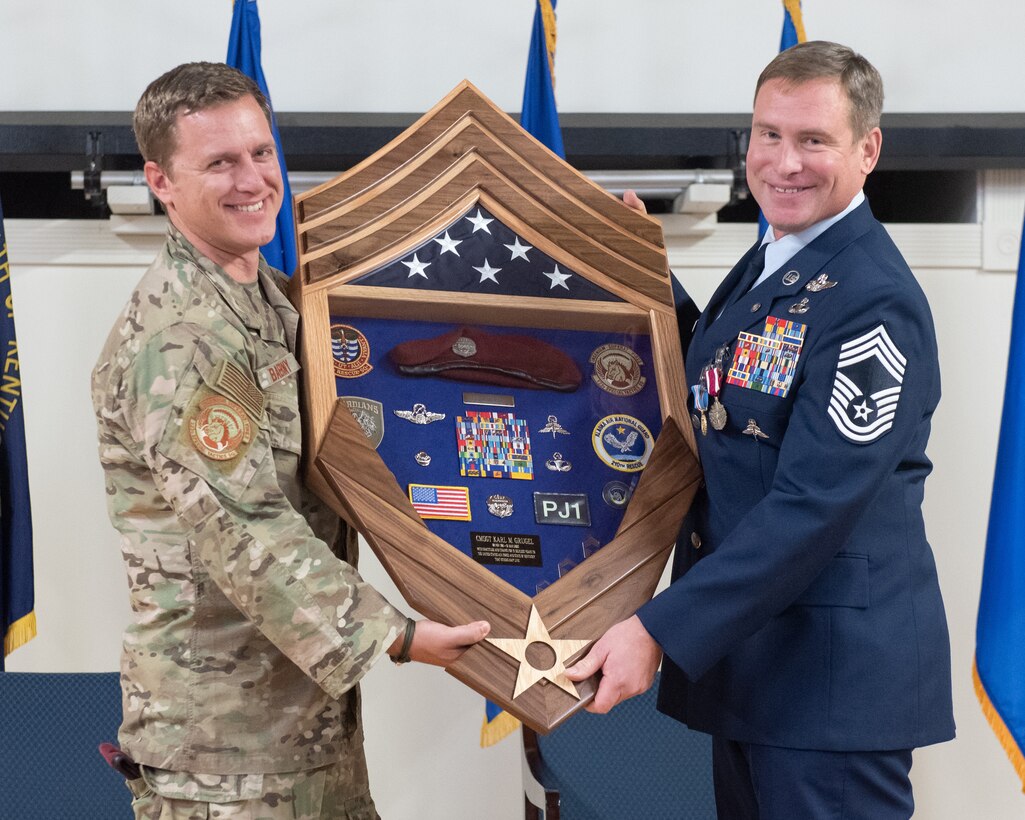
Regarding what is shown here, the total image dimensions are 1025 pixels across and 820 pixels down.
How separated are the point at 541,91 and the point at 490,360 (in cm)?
145

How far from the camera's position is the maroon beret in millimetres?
2041

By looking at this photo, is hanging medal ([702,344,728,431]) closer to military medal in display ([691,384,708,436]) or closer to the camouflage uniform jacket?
military medal in display ([691,384,708,436])

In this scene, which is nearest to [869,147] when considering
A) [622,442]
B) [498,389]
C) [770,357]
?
[770,357]

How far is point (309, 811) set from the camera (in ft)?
6.34

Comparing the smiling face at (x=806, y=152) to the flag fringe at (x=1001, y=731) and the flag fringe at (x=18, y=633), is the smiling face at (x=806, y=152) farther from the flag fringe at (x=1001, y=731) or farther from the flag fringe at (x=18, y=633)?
the flag fringe at (x=18, y=633)

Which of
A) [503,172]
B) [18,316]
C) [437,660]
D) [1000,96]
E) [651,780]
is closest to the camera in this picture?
[437,660]

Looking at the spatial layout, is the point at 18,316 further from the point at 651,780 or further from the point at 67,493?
the point at 651,780

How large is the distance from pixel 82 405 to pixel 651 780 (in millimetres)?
2041

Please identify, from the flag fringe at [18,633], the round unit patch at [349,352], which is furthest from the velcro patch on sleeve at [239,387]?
the flag fringe at [18,633]

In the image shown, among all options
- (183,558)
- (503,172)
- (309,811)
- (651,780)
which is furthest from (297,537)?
(651,780)

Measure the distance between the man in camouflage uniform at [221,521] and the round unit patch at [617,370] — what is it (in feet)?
1.80

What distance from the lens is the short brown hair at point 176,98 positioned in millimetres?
1878

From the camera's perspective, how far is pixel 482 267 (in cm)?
212

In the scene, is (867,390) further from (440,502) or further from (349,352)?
(349,352)
